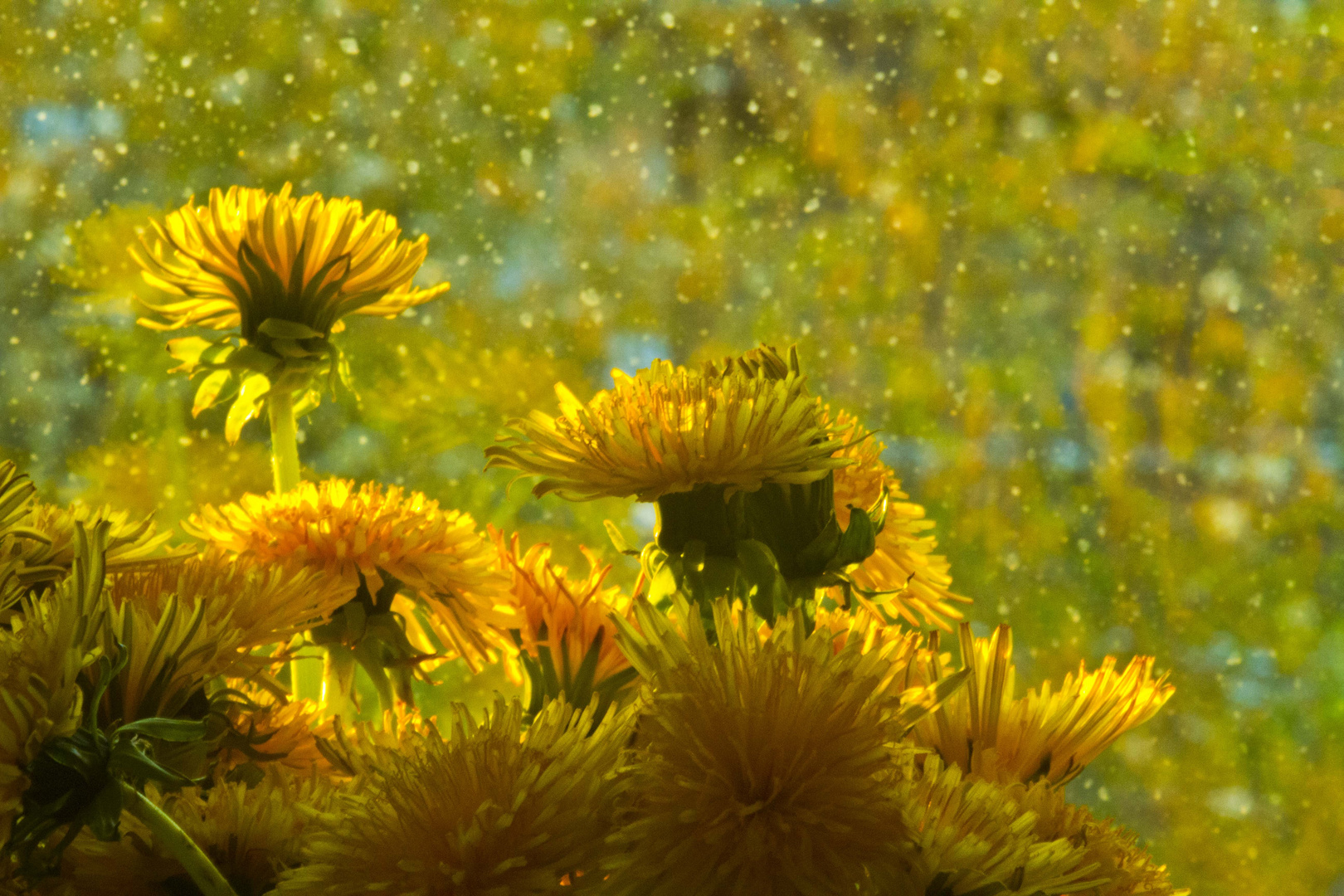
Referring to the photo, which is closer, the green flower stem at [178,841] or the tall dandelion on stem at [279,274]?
the green flower stem at [178,841]

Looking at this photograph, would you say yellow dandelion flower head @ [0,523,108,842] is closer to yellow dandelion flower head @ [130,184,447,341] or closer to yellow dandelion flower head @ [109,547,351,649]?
yellow dandelion flower head @ [109,547,351,649]

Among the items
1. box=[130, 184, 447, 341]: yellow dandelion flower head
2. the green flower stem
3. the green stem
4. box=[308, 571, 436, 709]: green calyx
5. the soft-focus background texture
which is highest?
the soft-focus background texture

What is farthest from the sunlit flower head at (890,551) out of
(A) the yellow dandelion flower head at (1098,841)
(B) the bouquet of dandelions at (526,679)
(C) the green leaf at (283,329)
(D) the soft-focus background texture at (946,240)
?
(D) the soft-focus background texture at (946,240)

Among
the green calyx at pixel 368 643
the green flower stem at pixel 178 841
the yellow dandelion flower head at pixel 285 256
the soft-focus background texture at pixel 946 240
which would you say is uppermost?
the soft-focus background texture at pixel 946 240

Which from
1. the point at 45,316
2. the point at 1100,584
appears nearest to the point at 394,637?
the point at 45,316

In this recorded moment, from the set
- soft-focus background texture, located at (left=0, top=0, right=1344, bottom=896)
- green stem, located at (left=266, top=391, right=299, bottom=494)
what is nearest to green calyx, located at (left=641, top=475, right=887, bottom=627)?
green stem, located at (left=266, top=391, right=299, bottom=494)

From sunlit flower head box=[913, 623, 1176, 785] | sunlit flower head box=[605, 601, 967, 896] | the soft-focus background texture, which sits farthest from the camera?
the soft-focus background texture

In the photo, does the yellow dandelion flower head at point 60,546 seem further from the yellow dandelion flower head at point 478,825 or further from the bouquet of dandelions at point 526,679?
the yellow dandelion flower head at point 478,825
